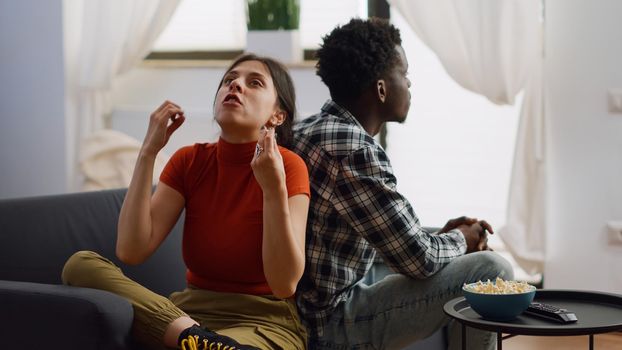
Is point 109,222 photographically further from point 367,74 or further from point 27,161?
point 27,161

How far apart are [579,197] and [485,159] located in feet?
1.53

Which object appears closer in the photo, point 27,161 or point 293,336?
point 293,336

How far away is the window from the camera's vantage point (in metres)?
4.39

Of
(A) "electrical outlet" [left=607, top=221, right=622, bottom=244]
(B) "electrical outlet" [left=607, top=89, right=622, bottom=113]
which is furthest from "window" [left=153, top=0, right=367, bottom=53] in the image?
(A) "electrical outlet" [left=607, top=221, right=622, bottom=244]

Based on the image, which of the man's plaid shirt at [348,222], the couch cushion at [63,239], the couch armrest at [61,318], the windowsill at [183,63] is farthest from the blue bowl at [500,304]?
the windowsill at [183,63]

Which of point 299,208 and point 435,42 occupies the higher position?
point 435,42

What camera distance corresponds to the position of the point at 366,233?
87.6 inches

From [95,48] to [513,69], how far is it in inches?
80.5

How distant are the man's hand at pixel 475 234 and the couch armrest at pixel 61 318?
879mm

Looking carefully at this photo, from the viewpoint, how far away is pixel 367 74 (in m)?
2.36

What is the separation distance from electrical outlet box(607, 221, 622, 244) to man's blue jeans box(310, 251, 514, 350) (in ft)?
4.97

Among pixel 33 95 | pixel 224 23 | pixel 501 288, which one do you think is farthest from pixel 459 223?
pixel 33 95

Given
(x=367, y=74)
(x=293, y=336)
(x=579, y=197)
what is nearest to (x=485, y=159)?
(x=579, y=197)

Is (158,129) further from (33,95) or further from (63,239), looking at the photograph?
(33,95)
